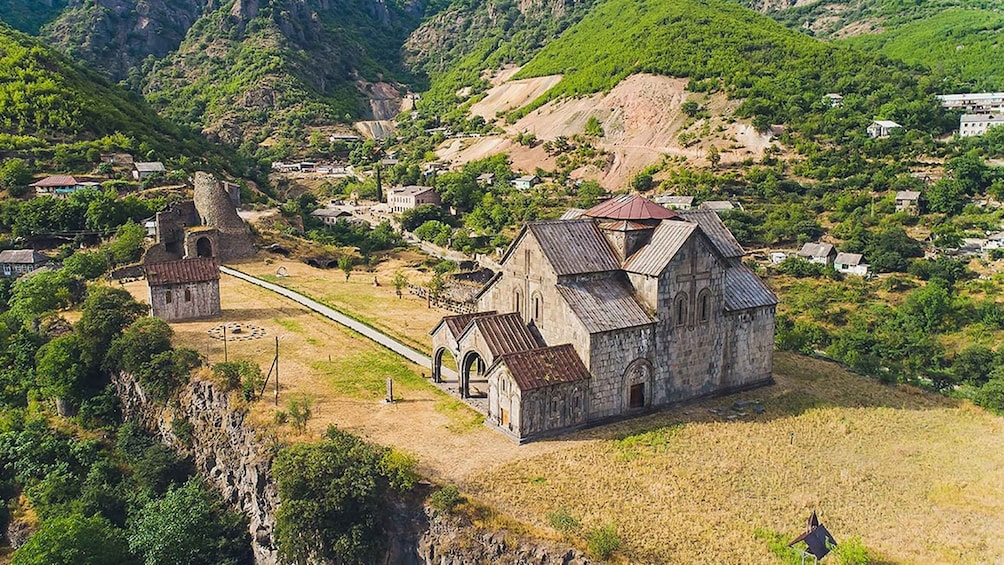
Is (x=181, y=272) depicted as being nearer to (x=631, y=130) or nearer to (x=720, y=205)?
(x=720, y=205)

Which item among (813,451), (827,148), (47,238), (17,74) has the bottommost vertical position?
(813,451)

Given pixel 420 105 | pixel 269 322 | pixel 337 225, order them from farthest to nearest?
1. pixel 420 105
2. pixel 337 225
3. pixel 269 322

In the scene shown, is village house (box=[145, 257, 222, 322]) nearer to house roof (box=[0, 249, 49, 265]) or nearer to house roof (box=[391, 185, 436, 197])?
house roof (box=[0, 249, 49, 265])

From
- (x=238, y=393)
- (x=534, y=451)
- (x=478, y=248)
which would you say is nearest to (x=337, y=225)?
(x=478, y=248)

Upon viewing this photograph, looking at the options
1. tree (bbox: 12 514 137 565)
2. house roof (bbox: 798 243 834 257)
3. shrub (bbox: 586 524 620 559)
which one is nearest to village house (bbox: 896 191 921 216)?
house roof (bbox: 798 243 834 257)

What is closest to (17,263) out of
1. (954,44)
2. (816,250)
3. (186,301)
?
A: (186,301)

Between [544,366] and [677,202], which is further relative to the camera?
[677,202]

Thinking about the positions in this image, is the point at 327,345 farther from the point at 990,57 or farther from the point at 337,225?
the point at 990,57
